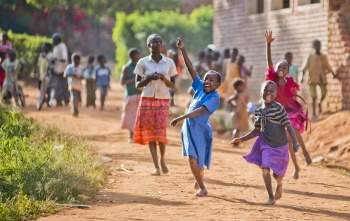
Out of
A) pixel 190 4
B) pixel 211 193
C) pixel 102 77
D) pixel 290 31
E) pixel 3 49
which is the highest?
pixel 190 4

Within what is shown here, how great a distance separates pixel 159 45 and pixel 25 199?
3299mm

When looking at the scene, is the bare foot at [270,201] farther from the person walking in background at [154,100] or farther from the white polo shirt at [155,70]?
the white polo shirt at [155,70]

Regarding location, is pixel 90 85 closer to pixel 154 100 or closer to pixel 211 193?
pixel 154 100

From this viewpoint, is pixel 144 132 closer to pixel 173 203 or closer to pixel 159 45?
pixel 159 45

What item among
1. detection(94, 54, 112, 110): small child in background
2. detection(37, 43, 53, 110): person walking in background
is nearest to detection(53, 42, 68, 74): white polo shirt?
detection(37, 43, 53, 110): person walking in background

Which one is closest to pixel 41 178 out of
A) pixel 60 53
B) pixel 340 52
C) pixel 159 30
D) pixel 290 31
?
pixel 340 52

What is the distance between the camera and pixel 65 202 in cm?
813

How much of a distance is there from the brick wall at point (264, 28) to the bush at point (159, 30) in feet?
35.8

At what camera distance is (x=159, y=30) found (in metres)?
36.2

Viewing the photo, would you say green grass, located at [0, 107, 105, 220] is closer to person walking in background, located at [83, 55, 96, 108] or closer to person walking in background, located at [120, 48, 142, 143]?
person walking in background, located at [120, 48, 142, 143]

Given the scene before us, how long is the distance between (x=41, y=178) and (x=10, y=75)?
11.5 meters

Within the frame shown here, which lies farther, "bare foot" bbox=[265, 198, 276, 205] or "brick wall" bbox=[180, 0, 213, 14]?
"brick wall" bbox=[180, 0, 213, 14]

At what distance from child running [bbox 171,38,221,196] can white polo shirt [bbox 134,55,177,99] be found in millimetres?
1441

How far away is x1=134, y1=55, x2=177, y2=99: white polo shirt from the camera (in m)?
10.4
